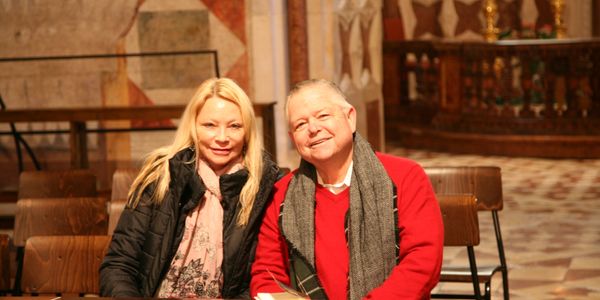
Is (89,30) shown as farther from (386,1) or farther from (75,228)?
(386,1)

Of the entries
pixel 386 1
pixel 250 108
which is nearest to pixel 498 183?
pixel 250 108

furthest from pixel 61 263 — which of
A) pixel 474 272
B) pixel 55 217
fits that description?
pixel 474 272

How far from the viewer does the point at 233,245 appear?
4.43 meters

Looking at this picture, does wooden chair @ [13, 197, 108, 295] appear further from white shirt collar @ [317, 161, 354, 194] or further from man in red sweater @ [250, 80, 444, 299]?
white shirt collar @ [317, 161, 354, 194]

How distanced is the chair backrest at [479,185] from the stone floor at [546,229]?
1282 millimetres

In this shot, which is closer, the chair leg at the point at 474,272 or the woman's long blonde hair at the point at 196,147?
the woman's long blonde hair at the point at 196,147

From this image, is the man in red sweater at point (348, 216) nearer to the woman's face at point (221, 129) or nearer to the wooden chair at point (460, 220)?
the woman's face at point (221, 129)

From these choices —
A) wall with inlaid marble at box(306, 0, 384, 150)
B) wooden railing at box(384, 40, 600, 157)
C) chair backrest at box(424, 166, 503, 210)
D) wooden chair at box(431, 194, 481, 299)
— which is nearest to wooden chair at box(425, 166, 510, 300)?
chair backrest at box(424, 166, 503, 210)

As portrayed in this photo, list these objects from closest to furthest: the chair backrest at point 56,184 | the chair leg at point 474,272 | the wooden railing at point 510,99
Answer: the chair leg at point 474,272
the chair backrest at point 56,184
the wooden railing at point 510,99

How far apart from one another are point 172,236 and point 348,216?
2.64ft

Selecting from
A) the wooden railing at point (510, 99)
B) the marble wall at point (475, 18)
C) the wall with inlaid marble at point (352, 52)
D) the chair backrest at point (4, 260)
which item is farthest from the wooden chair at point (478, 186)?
the marble wall at point (475, 18)

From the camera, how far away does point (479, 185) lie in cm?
603

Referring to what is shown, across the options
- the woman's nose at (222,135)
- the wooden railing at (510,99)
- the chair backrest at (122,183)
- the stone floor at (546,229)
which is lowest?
the stone floor at (546,229)

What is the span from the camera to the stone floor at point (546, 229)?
7.54 meters
